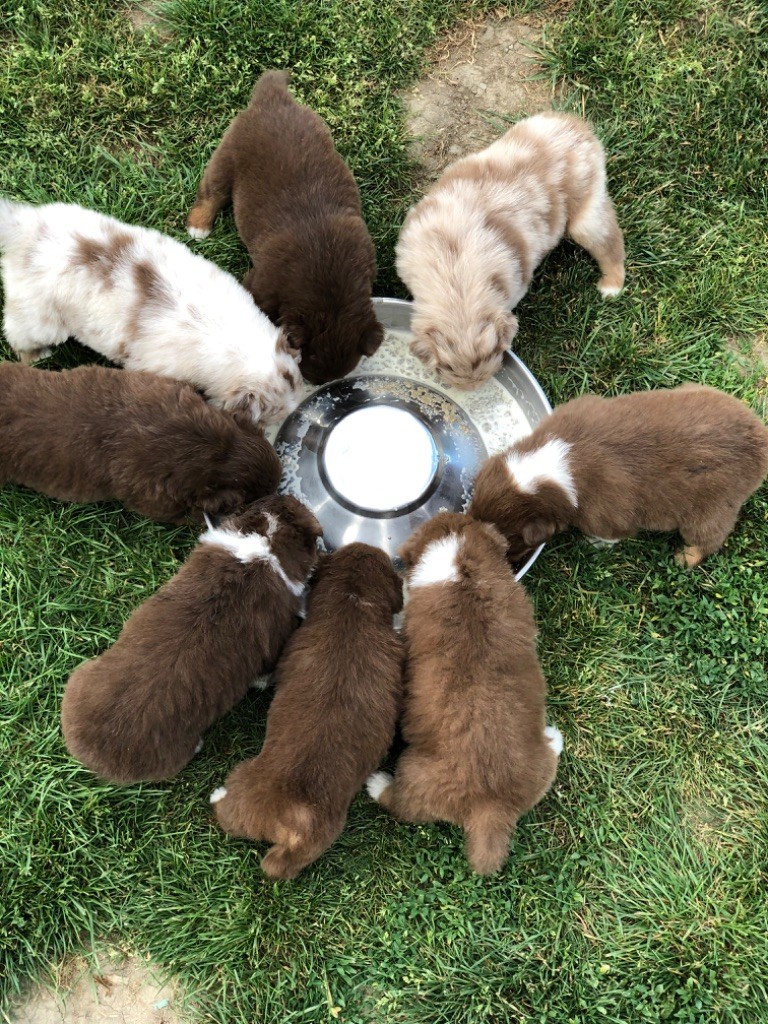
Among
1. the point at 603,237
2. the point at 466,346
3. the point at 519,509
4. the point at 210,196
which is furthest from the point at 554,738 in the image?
the point at 210,196

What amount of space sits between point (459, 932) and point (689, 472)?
2.31 metres

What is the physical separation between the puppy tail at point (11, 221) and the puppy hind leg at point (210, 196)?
0.86 metres

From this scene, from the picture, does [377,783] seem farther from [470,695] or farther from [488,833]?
[470,695]

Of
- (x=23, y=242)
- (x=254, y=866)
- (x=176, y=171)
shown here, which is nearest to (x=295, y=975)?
(x=254, y=866)

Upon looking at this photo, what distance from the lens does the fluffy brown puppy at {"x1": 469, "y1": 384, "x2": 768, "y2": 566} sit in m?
3.65

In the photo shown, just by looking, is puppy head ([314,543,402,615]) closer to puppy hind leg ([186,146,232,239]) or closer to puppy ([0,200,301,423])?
puppy ([0,200,301,423])

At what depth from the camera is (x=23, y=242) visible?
3803 mm

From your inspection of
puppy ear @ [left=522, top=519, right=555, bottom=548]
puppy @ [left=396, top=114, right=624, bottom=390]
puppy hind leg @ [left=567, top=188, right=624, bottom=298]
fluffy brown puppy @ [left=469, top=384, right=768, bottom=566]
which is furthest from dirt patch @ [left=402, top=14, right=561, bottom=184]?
puppy ear @ [left=522, top=519, right=555, bottom=548]

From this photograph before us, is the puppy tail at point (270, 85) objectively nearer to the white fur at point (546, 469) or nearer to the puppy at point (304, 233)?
the puppy at point (304, 233)

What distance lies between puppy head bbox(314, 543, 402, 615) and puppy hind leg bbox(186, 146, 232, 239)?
6.62 ft

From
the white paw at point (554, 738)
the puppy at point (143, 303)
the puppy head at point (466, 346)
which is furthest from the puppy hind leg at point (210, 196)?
the white paw at point (554, 738)

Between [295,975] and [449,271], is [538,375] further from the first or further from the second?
[295,975]

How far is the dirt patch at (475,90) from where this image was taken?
185 inches

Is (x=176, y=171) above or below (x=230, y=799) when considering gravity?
above
